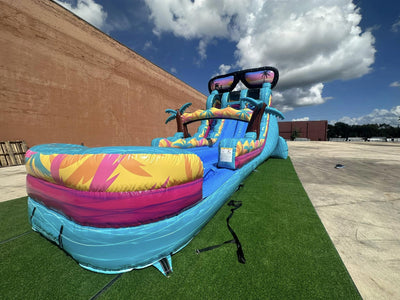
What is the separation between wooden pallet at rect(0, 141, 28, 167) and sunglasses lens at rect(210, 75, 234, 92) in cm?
712

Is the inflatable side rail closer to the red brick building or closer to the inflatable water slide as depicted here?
the inflatable water slide

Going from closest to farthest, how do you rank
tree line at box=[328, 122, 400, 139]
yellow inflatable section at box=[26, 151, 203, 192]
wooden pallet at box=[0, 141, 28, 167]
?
yellow inflatable section at box=[26, 151, 203, 192], wooden pallet at box=[0, 141, 28, 167], tree line at box=[328, 122, 400, 139]

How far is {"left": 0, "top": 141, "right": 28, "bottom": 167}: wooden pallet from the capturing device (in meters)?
5.03

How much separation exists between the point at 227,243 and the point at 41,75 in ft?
26.2

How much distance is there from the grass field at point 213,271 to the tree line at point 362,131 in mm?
58899

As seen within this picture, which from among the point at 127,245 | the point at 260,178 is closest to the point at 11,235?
the point at 127,245

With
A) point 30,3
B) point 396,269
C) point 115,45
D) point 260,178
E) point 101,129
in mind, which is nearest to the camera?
point 396,269

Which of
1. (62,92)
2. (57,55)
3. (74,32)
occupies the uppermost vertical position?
(74,32)

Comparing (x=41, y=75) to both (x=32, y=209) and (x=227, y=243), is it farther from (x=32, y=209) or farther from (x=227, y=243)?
(x=227, y=243)

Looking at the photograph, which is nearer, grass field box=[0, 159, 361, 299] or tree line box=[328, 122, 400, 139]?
grass field box=[0, 159, 361, 299]

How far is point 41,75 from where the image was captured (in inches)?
224

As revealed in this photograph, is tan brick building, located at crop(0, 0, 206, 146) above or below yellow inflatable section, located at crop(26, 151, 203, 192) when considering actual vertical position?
above

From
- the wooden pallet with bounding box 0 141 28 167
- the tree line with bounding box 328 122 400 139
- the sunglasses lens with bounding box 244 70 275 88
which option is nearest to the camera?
the wooden pallet with bounding box 0 141 28 167

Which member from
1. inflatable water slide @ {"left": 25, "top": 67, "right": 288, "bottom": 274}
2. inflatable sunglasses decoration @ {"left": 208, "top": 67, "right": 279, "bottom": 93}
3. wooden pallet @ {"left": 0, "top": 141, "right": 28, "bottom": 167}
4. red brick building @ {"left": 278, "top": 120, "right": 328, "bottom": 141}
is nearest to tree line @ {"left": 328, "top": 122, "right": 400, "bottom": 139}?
red brick building @ {"left": 278, "top": 120, "right": 328, "bottom": 141}
